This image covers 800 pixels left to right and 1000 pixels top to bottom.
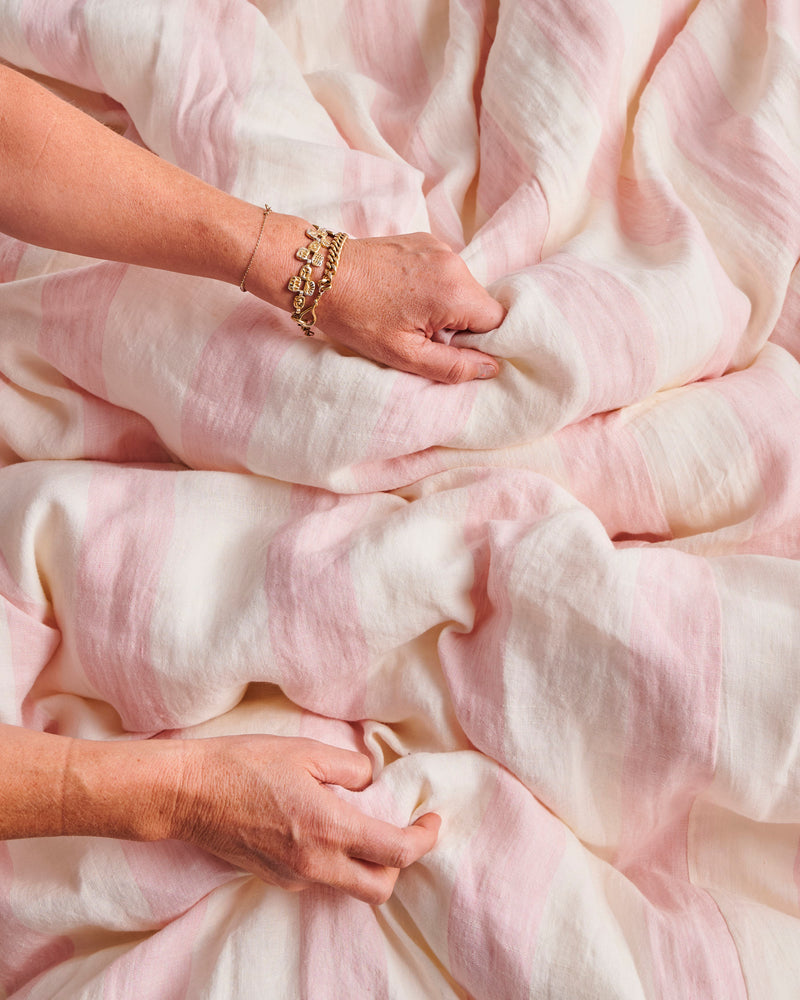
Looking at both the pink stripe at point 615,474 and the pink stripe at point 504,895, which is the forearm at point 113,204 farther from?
the pink stripe at point 504,895

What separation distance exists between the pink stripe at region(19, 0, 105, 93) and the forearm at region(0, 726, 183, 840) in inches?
26.1

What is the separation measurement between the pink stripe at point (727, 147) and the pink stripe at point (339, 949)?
2.33ft

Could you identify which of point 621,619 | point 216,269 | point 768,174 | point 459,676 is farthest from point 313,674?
point 768,174

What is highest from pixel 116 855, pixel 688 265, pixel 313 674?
pixel 688 265

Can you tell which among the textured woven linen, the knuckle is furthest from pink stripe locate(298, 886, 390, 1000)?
the knuckle

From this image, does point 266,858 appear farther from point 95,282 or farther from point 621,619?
point 95,282

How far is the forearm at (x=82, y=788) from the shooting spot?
2.26 ft

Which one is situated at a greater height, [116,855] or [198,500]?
[198,500]

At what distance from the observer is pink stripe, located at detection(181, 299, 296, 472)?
791 mm

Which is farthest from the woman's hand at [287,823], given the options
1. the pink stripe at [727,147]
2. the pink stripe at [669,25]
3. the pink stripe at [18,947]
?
the pink stripe at [669,25]

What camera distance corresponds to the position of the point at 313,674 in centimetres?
76

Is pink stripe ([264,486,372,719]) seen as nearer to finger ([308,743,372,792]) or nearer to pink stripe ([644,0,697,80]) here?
finger ([308,743,372,792])

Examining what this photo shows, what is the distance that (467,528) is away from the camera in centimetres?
78

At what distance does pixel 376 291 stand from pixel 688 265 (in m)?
0.28
